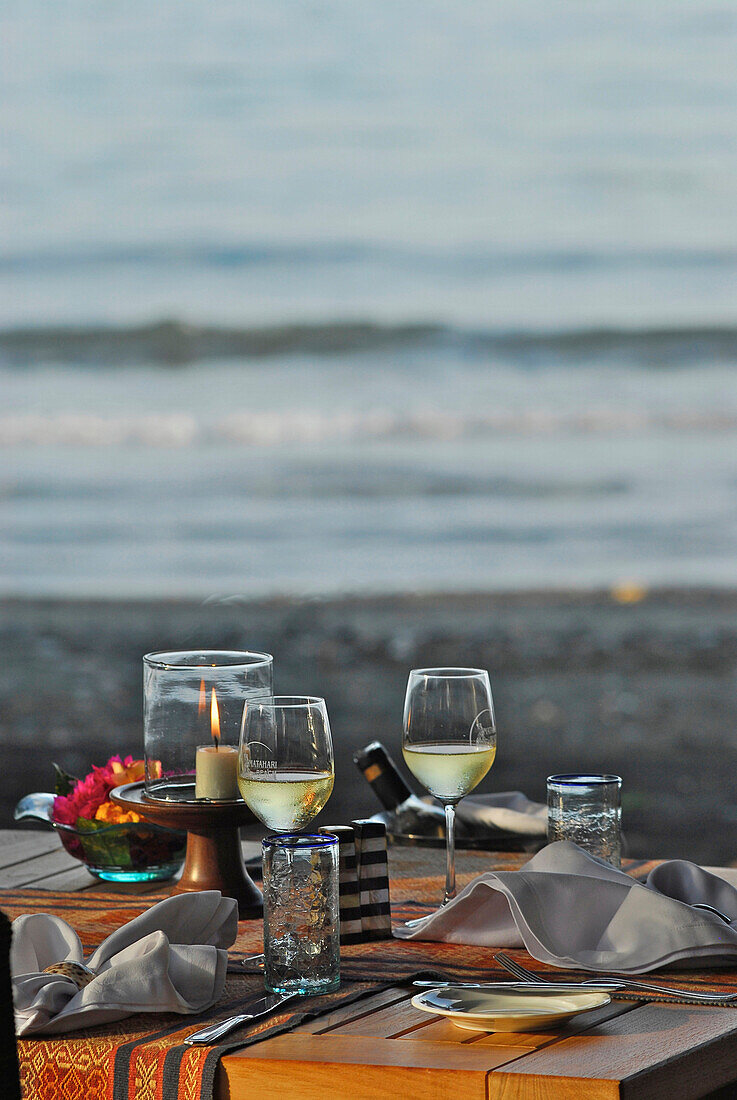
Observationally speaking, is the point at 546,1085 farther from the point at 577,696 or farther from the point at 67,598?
the point at 67,598

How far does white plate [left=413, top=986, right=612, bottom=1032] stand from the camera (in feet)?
2.86

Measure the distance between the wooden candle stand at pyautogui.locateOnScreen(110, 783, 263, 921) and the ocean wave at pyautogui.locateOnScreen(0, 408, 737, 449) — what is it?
9.08 m

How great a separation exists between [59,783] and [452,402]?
29.7 ft

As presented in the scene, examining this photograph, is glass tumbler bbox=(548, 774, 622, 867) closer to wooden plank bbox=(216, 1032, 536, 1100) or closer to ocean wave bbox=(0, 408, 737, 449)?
wooden plank bbox=(216, 1032, 536, 1100)

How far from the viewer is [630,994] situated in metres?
0.96

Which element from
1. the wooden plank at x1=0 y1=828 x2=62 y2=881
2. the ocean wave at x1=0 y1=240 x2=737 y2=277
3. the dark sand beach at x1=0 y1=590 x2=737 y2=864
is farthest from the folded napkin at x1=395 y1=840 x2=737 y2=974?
the ocean wave at x1=0 y1=240 x2=737 y2=277

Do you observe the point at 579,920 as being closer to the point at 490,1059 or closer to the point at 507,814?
the point at 490,1059

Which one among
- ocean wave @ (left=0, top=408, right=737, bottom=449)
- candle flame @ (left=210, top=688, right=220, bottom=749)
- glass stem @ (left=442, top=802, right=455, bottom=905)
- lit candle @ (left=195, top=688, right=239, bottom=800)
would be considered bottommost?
glass stem @ (left=442, top=802, right=455, bottom=905)

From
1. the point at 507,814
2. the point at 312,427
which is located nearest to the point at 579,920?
the point at 507,814

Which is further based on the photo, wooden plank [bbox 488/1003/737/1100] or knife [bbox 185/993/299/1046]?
knife [bbox 185/993/299/1046]

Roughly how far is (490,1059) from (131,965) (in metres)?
0.27

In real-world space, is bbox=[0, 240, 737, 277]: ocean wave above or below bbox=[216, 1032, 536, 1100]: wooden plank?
above

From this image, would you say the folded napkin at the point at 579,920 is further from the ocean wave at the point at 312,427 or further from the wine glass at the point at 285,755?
the ocean wave at the point at 312,427

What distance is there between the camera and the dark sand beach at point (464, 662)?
994 cm
